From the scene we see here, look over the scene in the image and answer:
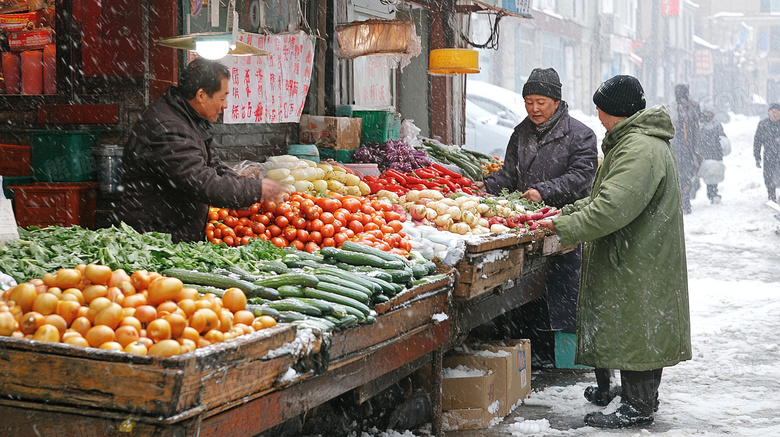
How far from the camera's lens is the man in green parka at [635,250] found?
489 centimetres

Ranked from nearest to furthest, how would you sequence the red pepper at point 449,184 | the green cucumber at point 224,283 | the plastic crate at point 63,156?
the green cucumber at point 224,283, the plastic crate at point 63,156, the red pepper at point 449,184

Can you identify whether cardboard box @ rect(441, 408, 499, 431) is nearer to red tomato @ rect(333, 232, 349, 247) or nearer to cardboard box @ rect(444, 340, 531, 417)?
cardboard box @ rect(444, 340, 531, 417)

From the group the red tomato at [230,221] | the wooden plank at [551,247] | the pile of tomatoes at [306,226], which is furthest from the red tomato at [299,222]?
the wooden plank at [551,247]

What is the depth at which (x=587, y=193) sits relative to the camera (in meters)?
6.78

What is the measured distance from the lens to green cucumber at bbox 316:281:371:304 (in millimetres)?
3727

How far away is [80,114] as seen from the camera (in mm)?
6746

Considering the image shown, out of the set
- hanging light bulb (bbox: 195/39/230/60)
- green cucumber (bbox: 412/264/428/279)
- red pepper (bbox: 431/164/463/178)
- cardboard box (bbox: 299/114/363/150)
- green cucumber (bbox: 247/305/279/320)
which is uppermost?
hanging light bulb (bbox: 195/39/230/60)

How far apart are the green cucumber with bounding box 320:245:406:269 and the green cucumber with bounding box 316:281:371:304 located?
572 mm

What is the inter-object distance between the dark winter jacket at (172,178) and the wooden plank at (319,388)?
1310 mm

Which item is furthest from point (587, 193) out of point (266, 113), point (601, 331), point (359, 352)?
point (359, 352)

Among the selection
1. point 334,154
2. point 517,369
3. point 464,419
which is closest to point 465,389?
point 464,419

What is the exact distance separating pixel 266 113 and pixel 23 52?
9.40ft

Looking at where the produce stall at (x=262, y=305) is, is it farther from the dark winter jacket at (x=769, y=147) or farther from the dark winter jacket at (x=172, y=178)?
the dark winter jacket at (x=769, y=147)

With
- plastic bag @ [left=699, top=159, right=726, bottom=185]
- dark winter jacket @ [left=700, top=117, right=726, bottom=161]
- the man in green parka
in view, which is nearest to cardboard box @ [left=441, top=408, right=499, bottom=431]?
the man in green parka
